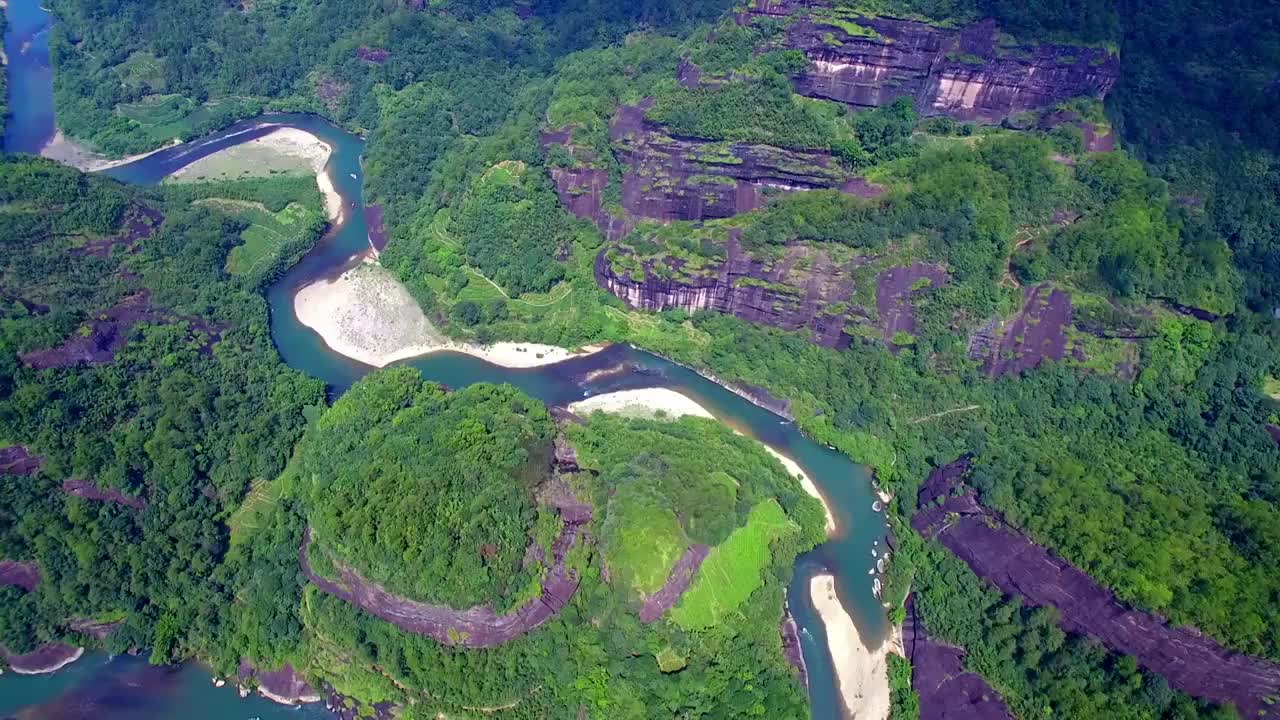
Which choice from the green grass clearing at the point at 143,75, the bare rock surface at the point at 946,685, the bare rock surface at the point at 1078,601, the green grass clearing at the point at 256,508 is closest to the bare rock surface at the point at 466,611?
the green grass clearing at the point at 256,508

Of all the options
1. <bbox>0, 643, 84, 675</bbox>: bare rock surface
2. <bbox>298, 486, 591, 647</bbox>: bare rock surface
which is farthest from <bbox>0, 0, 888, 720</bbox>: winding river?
<bbox>298, 486, 591, 647</bbox>: bare rock surface

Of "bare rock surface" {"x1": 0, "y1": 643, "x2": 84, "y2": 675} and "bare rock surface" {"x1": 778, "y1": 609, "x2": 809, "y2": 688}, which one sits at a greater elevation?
"bare rock surface" {"x1": 778, "y1": 609, "x2": 809, "y2": 688}

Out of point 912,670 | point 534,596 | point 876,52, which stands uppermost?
point 876,52

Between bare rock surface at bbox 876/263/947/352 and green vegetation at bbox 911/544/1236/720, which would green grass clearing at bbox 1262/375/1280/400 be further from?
green vegetation at bbox 911/544/1236/720

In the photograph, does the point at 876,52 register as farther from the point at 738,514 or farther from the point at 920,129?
the point at 738,514

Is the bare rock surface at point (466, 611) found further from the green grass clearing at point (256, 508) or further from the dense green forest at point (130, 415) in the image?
the dense green forest at point (130, 415)

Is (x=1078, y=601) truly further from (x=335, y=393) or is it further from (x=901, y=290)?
(x=335, y=393)

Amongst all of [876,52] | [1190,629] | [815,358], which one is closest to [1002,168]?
[876,52]
